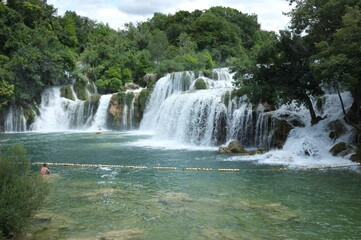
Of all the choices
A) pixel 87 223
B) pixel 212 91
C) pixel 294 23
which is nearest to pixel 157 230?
pixel 87 223

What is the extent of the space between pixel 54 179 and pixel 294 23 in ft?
37.6

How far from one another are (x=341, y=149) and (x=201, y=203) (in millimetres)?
8162

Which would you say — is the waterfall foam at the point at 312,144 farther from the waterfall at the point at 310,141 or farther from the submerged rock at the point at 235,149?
the submerged rock at the point at 235,149

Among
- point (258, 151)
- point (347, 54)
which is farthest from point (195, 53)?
point (347, 54)

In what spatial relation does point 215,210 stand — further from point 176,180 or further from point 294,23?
point 294,23

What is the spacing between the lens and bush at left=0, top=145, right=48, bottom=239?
19.1ft

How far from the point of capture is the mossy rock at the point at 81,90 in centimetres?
3553

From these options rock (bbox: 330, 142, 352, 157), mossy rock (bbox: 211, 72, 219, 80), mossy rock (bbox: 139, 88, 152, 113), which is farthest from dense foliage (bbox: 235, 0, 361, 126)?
mossy rock (bbox: 139, 88, 152, 113)

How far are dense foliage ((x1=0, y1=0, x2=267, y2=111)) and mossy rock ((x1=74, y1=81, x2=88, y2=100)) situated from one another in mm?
→ 345

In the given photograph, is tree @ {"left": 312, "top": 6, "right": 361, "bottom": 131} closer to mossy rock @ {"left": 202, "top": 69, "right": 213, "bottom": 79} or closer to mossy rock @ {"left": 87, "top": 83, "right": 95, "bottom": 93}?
mossy rock @ {"left": 202, "top": 69, "right": 213, "bottom": 79}

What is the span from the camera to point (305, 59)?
1550 cm

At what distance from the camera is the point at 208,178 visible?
11945 mm

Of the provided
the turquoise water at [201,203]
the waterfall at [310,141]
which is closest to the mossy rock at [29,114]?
the turquoise water at [201,203]

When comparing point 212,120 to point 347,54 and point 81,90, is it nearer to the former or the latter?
point 347,54
